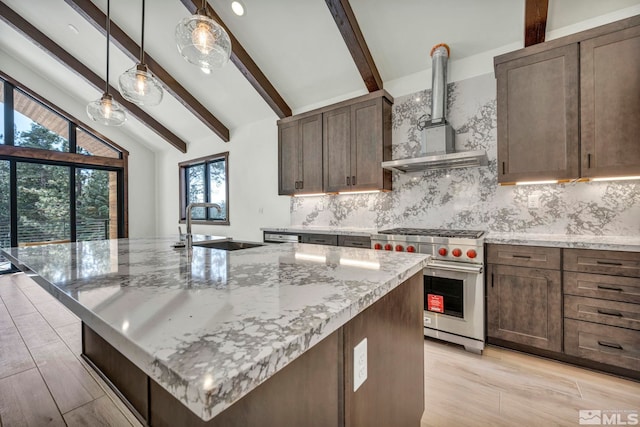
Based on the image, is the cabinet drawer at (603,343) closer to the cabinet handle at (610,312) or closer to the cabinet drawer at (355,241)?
the cabinet handle at (610,312)

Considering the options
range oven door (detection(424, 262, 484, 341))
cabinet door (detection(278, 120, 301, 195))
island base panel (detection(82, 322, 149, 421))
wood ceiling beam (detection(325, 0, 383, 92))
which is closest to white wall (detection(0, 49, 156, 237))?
cabinet door (detection(278, 120, 301, 195))

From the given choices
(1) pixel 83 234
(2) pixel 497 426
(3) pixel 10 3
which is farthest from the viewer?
(1) pixel 83 234

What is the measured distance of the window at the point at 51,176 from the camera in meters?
4.87

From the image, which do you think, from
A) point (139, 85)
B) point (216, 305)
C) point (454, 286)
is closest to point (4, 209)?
point (139, 85)

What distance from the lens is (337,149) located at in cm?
347

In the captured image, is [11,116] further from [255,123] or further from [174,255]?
[174,255]

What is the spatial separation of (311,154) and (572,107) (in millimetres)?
2558

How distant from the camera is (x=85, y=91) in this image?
516cm

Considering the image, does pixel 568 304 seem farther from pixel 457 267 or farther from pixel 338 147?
pixel 338 147

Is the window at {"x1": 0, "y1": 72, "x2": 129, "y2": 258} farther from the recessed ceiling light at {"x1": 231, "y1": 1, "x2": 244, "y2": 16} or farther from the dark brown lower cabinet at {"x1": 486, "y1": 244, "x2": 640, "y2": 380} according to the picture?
the dark brown lower cabinet at {"x1": 486, "y1": 244, "x2": 640, "y2": 380}

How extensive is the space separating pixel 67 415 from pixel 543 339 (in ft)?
10.2

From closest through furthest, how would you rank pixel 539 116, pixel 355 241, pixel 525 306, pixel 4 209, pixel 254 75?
pixel 525 306 < pixel 539 116 < pixel 355 241 < pixel 254 75 < pixel 4 209

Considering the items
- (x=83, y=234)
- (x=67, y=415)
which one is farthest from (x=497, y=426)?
(x=83, y=234)

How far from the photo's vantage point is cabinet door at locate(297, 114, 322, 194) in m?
3.65
